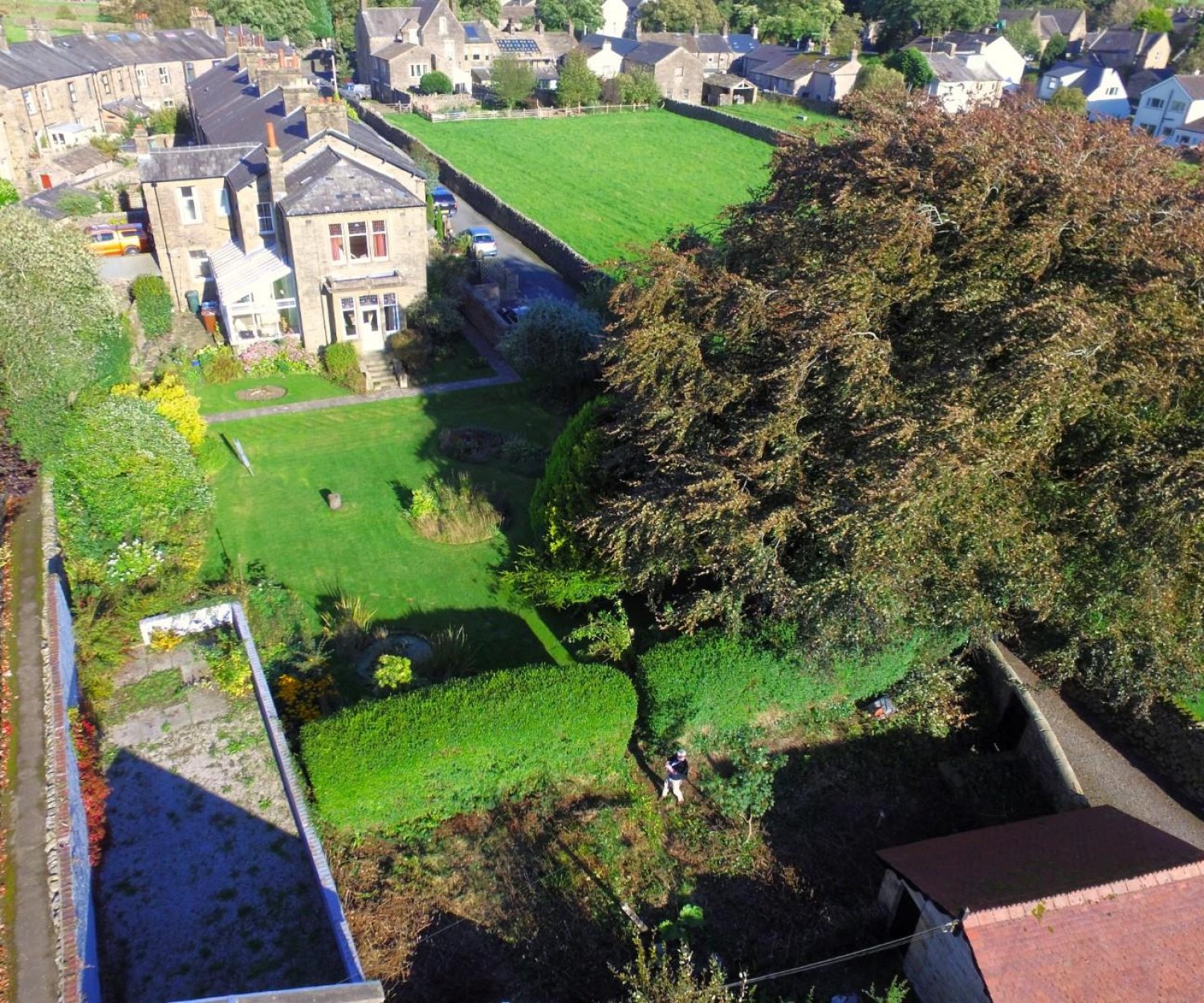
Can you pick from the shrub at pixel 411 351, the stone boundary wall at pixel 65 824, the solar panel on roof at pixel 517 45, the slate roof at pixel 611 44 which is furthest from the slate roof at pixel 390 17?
the stone boundary wall at pixel 65 824

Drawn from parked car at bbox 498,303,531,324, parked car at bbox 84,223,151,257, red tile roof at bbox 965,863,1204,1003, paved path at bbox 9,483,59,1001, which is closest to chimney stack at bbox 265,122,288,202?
parked car at bbox 498,303,531,324

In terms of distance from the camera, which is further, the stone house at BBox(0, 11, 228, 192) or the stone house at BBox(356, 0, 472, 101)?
the stone house at BBox(356, 0, 472, 101)

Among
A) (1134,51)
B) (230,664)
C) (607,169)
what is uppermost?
(1134,51)

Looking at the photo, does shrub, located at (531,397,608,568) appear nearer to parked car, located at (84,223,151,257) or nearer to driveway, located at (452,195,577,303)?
driveway, located at (452,195,577,303)

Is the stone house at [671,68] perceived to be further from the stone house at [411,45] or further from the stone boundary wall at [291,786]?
the stone boundary wall at [291,786]

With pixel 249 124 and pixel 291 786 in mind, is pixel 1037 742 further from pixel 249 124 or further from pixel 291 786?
pixel 249 124

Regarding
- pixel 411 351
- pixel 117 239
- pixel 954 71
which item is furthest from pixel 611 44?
pixel 411 351

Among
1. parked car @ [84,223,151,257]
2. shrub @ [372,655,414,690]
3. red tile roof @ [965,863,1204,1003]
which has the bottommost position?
shrub @ [372,655,414,690]
